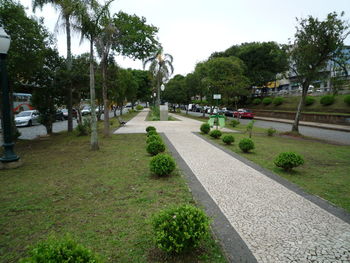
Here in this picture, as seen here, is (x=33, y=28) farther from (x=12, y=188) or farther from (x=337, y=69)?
(x=337, y=69)

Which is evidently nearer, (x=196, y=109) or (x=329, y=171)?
(x=329, y=171)

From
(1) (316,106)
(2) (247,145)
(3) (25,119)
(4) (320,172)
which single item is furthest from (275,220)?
(1) (316,106)

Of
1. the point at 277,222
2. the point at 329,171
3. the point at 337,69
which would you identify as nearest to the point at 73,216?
the point at 277,222

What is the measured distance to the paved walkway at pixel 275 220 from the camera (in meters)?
2.97

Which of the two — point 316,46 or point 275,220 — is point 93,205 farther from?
point 316,46

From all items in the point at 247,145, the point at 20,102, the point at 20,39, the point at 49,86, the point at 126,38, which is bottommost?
the point at 247,145

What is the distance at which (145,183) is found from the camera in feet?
18.1

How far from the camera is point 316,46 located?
1342cm

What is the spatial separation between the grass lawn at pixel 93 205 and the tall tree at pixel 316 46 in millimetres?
11701

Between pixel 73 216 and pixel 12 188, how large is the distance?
7.89 feet

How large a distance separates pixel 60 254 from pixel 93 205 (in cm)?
238

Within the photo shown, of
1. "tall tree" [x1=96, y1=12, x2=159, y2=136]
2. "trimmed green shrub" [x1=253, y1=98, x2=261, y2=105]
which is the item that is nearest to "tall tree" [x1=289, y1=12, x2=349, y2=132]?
"tall tree" [x1=96, y1=12, x2=159, y2=136]

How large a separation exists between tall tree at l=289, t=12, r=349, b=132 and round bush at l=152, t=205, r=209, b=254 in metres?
14.0

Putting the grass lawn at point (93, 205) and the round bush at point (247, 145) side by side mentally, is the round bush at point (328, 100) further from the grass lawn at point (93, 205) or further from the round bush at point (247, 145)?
the grass lawn at point (93, 205)
